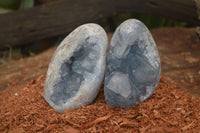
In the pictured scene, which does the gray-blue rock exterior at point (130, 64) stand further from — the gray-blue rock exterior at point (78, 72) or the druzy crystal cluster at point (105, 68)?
the gray-blue rock exterior at point (78, 72)

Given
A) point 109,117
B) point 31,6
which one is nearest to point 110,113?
point 109,117

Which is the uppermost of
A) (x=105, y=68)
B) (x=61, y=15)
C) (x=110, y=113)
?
(x=105, y=68)

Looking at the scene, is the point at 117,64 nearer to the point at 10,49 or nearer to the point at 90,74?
the point at 90,74

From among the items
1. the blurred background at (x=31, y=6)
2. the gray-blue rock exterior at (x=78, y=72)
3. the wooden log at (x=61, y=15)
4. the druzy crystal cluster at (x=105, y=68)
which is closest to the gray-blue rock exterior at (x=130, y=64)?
the druzy crystal cluster at (x=105, y=68)

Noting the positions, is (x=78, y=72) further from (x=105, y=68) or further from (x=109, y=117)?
(x=109, y=117)

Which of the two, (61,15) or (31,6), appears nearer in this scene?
(61,15)
